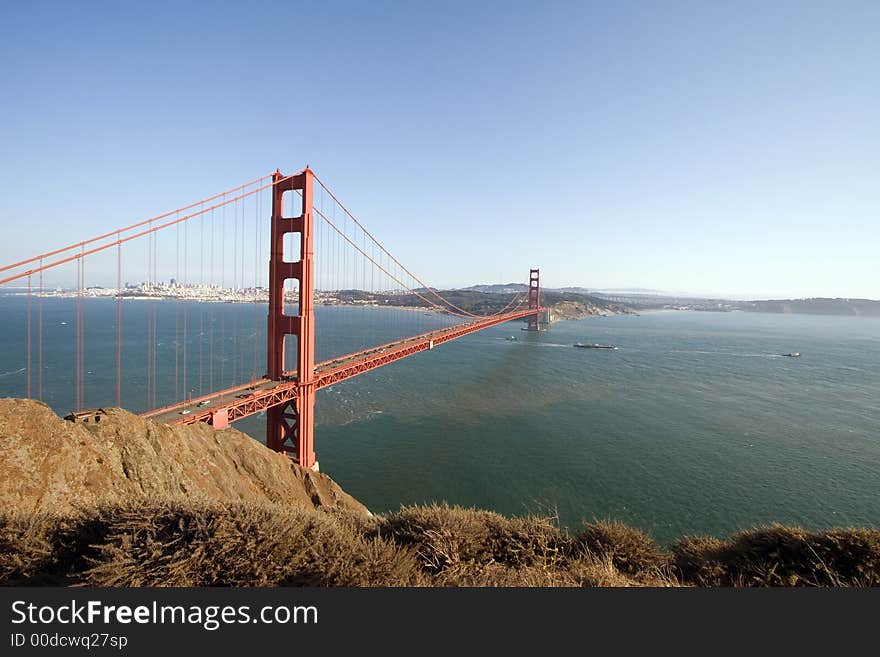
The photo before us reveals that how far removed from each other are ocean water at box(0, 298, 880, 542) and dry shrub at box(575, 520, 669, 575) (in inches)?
317

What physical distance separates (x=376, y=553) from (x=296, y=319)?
12473 millimetres

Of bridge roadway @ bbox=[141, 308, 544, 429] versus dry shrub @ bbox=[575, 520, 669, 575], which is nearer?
dry shrub @ bbox=[575, 520, 669, 575]

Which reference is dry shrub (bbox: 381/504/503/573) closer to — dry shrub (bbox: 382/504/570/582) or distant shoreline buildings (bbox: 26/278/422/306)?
dry shrub (bbox: 382/504/570/582)

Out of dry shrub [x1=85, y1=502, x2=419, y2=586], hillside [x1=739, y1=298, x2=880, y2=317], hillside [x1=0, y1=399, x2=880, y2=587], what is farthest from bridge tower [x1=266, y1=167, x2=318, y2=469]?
hillside [x1=739, y1=298, x2=880, y2=317]

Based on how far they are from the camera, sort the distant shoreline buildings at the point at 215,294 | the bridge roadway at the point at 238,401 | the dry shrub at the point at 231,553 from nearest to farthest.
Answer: the dry shrub at the point at 231,553
the bridge roadway at the point at 238,401
the distant shoreline buildings at the point at 215,294

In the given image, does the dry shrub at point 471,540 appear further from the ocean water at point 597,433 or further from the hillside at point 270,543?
the ocean water at point 597,433

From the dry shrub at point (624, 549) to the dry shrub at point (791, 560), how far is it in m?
0.38

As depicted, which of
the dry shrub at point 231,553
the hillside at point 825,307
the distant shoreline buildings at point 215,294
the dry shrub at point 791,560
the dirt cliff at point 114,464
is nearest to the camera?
the dry shrub at point 231,553

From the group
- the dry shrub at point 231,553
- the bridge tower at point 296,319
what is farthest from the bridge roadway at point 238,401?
the dry shrub at point 231,553

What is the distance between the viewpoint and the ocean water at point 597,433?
48.4 ft

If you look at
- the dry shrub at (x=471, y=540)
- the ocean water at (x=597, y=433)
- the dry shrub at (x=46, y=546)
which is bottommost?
the ocean water at (x=597, y=433)

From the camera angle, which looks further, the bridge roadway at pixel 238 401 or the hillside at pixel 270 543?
the bridge roadway at pixel 238 401

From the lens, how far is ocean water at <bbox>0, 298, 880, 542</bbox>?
48.4ft

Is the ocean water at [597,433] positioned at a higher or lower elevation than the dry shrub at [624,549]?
lower
